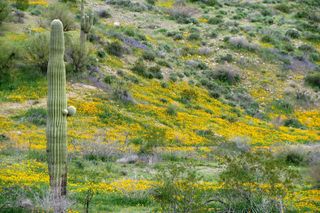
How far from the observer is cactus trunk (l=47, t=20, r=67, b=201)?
36.0 ft

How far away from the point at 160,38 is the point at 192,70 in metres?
→ 6.55

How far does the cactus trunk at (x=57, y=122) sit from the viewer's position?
11.0 m

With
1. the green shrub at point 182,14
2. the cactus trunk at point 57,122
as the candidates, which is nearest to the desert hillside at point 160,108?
the cactus trunk at point 57,122

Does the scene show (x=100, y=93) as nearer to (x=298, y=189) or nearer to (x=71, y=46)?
(x=71, y=46)

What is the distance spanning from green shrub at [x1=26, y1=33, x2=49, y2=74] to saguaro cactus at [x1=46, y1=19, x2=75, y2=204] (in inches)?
501

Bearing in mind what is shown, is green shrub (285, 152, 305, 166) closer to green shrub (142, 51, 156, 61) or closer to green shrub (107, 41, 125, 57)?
green shrub (107, 41, 125, 57)

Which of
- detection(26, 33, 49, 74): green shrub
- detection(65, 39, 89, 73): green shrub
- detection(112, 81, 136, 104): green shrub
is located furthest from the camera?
detection(65, 39, 89, 73): green shrub

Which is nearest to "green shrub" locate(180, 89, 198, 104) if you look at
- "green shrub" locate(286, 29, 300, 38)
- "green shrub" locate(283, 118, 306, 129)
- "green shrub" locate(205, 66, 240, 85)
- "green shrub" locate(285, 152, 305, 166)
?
"green shrub" locate(205, 66, 240, 85)

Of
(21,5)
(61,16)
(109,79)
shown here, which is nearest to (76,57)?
(109,79)

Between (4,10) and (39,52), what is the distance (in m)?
6.38

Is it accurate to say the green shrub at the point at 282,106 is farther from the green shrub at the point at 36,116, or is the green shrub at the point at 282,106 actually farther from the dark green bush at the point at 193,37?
the green shrub at the point at 36,116

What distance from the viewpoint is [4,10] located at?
93.8 ft

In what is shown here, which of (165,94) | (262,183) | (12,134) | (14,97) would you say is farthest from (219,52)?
(262,183)

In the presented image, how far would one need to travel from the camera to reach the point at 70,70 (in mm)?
25188
